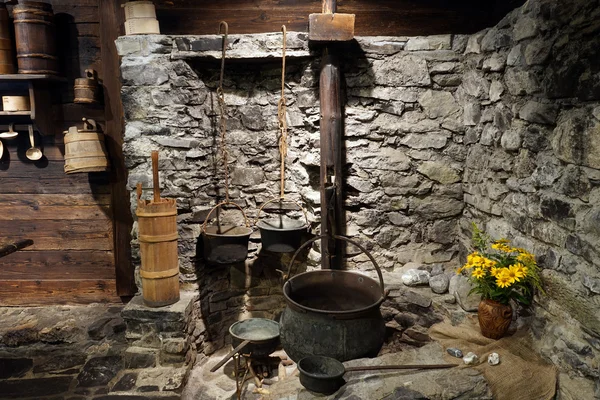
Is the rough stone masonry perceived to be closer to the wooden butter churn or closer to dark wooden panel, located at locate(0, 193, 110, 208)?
the wooden butter churn

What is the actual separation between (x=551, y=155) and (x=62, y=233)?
395 centimetres

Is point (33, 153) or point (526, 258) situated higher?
point (33, 153)

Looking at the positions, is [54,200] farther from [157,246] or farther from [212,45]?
[212,45]

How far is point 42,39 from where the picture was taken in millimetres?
3473

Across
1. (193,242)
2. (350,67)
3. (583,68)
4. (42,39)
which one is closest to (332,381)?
(193,242)

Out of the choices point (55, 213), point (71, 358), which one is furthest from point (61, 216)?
point (71, 358)

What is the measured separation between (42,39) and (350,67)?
2467mm

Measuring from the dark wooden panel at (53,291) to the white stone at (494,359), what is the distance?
326 centimetres

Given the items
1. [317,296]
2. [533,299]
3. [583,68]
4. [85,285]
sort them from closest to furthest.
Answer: [583,68], [533,299], [317,296], [85,285]

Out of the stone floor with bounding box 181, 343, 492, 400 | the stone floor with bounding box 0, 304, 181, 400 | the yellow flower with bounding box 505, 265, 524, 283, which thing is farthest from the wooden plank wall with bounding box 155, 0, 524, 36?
the stone floor with bounding box 0, 304, 181, 400

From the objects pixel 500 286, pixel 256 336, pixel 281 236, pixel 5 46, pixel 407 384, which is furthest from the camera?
pixel 5 46

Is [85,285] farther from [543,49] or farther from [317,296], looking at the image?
[543,49]

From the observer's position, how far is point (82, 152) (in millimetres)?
3602

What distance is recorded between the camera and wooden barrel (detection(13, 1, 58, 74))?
3.40 m
